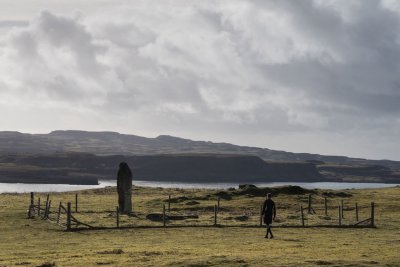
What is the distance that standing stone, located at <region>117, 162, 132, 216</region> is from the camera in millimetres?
55938

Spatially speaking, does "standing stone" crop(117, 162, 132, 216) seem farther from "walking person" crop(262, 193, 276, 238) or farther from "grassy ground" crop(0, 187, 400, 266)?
"walking person" crop(262, 193, 276, 238)

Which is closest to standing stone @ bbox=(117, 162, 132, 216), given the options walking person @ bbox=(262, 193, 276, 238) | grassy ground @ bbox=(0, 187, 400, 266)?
grassy ground @ bbox=(0, 187, 400, 266)

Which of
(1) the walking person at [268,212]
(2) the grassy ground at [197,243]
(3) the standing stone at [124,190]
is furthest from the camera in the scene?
(3) the standing stone at [124,190]

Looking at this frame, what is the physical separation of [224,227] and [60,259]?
60.3 ft

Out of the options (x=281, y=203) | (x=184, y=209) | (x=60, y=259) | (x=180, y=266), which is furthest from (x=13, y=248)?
(x=281, y=203)

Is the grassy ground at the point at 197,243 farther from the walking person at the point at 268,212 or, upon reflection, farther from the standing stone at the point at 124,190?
the standing stone at the point at 124,190

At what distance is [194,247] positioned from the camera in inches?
1218

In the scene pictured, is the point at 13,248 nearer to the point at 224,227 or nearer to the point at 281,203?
the point at 224,227

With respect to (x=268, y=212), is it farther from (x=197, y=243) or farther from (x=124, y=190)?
(x=124, y=190)

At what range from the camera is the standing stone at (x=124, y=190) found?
184 ft

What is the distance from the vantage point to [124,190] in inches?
2216

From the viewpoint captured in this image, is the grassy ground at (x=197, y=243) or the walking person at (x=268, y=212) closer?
the grassy ground at (x=197, y=243)

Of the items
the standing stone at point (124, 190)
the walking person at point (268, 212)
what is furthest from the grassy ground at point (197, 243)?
the standing stone at point (124, 190)

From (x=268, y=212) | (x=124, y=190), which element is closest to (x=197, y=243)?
(x=268, y=212)
